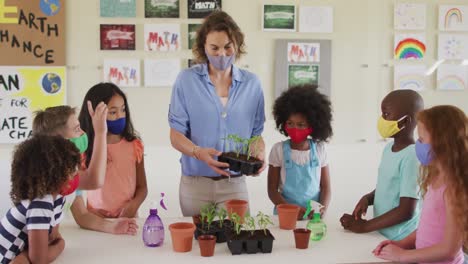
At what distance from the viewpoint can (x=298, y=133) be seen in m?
2.38

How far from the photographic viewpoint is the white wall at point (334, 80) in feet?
11.3

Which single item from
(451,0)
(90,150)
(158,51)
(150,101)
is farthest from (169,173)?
(451,0)

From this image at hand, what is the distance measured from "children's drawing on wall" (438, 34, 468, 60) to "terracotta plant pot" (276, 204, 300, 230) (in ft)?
8.07

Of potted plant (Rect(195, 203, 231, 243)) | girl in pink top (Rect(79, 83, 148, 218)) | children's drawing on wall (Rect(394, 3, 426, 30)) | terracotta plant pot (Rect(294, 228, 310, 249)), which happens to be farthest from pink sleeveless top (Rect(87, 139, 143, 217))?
children's drawing on wall (Rect(394, 3, 426, 30))

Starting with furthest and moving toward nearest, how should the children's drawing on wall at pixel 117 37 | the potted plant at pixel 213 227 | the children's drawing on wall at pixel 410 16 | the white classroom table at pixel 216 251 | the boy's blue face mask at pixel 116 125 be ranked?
the children's drawing on wall at pixel 410 16 < the children's drawing on wall at pixel 117 37 < the boy's blue face mask at pixel 116 125 < the potted plant at pixel 213 227 < the white classroom table at pixel 216 251

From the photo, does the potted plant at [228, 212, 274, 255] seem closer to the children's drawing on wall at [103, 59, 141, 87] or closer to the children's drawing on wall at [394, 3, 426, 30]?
the children's drawing on wall at [103, 59, 141, 87]

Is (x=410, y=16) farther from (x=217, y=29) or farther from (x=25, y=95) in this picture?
(x=25, y=95)

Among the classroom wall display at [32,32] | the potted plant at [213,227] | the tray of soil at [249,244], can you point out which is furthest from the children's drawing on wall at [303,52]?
the tray of soil at [249,244]

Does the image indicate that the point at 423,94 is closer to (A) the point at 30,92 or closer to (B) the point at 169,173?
(B) the point at 169,173

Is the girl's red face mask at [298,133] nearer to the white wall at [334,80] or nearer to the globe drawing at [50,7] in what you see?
the white wall at [334,80]

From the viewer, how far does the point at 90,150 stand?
2285 millimetres

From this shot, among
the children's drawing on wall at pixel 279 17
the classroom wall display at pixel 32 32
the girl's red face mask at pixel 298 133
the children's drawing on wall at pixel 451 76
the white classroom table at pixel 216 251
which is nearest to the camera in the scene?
the white classroom table at pixel 216 251

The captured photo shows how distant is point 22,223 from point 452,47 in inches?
135

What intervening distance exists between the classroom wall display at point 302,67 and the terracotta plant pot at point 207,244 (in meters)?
2.08
